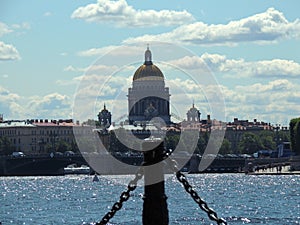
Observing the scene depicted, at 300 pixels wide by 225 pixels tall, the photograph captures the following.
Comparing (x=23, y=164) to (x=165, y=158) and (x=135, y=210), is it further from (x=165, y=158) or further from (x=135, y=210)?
(x=165, y=158)

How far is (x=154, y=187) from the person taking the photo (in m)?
8.23

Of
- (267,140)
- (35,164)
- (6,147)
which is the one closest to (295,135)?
(35,164)

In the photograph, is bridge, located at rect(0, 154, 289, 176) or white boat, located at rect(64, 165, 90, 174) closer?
bridge, located at rect(0, 154, 289, 176)

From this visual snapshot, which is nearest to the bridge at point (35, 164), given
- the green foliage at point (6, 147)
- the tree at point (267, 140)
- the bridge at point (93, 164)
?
the bridge at point (93, 164)

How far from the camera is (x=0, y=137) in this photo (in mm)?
133000

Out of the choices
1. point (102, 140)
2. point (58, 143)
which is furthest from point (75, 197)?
point (58, 143)

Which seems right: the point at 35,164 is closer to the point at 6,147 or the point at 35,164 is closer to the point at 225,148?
the point at 6,147

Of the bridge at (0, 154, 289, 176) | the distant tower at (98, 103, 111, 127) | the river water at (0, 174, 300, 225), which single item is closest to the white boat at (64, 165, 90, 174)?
the bridge at (0, 154, 289, 176)

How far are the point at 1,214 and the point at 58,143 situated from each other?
89737mm

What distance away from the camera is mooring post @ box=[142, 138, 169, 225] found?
8.12m

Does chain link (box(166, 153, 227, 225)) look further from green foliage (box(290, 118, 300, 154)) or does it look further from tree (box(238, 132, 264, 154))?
tree (box(238, 132, 264, 154))

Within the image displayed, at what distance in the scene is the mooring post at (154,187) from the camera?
8125 mm

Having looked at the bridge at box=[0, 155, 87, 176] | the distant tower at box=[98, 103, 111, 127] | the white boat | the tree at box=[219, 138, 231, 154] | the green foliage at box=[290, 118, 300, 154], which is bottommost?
the white boat

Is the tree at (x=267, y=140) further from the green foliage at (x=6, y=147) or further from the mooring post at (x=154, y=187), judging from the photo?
the mooring post at (x=154, y=187)
